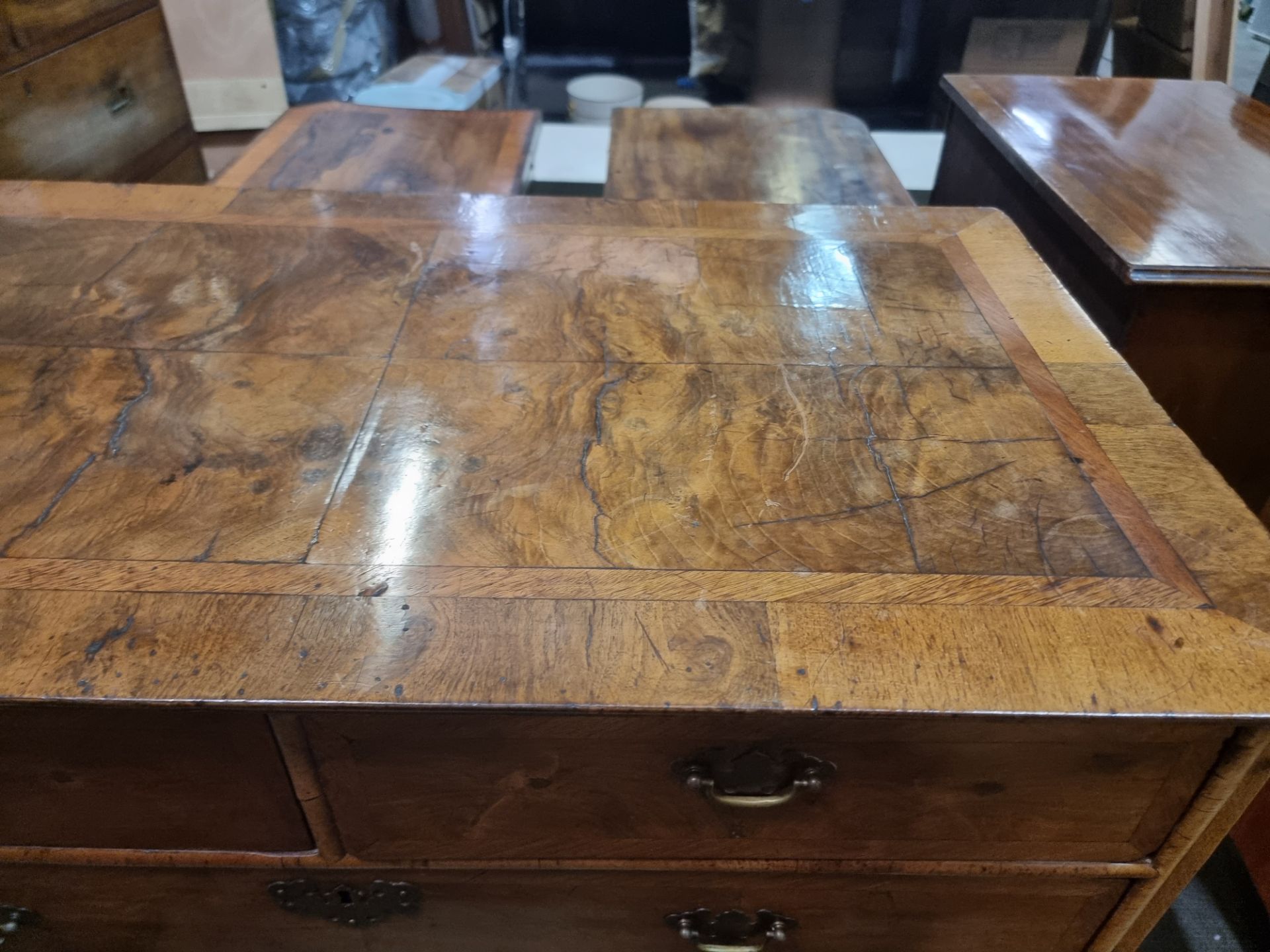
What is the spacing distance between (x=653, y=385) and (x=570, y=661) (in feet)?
1.10

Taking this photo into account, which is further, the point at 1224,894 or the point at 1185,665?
the point at 1224,894

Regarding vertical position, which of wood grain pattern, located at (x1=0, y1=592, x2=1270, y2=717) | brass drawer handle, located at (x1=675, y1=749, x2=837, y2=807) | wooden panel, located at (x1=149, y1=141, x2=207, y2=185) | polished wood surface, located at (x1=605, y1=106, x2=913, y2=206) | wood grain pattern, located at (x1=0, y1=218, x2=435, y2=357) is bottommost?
wooden panel, located at (x1=149, y1=141, x2=207, y2=185)

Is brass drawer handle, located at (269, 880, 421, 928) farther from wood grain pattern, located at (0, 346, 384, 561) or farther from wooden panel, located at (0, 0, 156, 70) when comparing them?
wooden panel, located at (0, 0, 156, 70)

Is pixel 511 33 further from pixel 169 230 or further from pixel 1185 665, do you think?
pixel 1185 665

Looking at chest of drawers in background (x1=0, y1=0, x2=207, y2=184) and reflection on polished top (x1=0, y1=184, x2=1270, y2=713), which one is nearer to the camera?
reflection on polished top (x1=0, y1=184, x2=1270, y2=713)

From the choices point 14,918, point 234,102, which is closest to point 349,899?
point 14,918

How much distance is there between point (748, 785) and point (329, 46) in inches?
91.0

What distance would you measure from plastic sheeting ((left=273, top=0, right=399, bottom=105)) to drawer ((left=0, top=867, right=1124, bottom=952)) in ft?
6.96

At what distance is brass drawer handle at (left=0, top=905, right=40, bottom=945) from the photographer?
2.52 feet

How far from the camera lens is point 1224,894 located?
1172 millimetres

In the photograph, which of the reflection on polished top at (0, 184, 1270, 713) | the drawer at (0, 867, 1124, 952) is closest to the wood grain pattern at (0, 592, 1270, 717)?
the reflection on polished top at (0, 184, 1270, 713)

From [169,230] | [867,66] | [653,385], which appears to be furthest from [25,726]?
[867,66]

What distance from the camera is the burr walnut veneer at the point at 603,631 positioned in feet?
1.81

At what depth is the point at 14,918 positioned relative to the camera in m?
0.77
